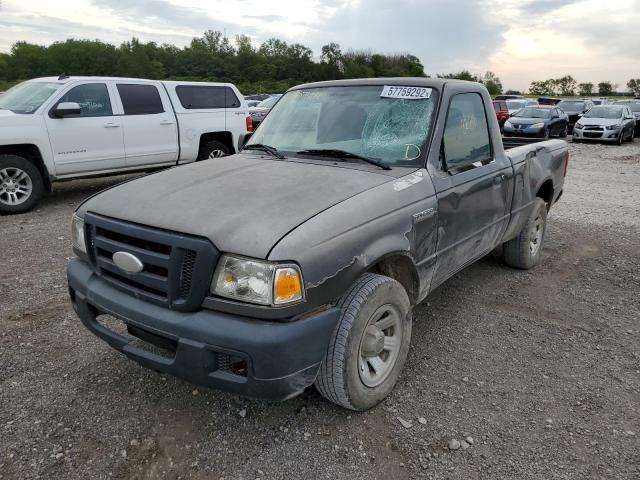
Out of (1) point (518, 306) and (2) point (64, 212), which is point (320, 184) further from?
(2) point (64, 212)

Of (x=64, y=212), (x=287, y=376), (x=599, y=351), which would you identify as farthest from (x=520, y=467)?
(x=64, y=212)

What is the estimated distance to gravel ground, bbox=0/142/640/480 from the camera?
245 cm

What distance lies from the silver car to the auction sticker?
57.8 ft

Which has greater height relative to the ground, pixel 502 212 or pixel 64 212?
pixel 502 212

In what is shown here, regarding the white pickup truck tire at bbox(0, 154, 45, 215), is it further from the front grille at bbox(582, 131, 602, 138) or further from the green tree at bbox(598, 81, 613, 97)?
the green tree at bbox(598, 81, 613, 97)

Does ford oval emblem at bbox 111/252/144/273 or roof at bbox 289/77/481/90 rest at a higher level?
roof at bbox 289/77/481/90

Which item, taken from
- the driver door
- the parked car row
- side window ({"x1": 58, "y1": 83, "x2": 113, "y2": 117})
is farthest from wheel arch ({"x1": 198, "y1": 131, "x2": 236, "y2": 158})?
the parked car row

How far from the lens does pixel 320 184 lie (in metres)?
2.83

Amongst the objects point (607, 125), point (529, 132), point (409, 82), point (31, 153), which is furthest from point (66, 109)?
point (607, 125)

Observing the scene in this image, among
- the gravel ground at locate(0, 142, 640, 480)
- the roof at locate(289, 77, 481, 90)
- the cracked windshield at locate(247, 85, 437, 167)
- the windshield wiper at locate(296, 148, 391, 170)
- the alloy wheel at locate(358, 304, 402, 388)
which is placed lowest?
the gravel ground at locate(0, 142, 640, 480)

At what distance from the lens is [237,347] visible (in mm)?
2166

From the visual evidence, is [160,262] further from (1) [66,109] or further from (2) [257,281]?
(1) [66,109]

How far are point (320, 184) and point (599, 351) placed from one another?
95.2 inches

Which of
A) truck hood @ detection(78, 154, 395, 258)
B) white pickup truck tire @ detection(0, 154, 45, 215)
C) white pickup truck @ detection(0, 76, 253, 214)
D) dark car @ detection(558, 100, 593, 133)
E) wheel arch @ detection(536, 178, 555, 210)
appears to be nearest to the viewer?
truck hood @ detection(78, 154, 395, 258)
